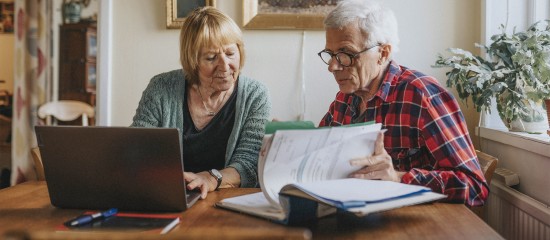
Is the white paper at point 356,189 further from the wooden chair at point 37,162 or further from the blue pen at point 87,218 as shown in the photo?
the wooden chair at point 37,162

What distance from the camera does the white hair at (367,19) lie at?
1412 mm

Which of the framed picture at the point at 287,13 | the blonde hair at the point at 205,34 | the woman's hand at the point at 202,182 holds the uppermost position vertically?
the framed picture at the point at 287,13

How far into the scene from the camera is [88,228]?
0.97 meters

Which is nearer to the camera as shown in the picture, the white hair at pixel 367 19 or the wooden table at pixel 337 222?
the wooden table at pixel 337 222

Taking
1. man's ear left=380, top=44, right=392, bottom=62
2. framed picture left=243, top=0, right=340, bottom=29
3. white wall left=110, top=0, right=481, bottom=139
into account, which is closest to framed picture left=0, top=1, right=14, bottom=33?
white wall left=110, top=0, right=481, bottom=139

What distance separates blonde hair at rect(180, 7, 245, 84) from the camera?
1751mm

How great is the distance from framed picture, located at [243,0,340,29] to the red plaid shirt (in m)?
0.93

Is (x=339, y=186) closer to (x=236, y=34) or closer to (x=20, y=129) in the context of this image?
(x=236, y=34)

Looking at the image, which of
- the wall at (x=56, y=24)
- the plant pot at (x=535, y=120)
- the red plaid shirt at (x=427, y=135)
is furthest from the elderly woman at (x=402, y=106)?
the wall at (x=56, y=24)

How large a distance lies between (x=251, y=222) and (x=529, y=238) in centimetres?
108

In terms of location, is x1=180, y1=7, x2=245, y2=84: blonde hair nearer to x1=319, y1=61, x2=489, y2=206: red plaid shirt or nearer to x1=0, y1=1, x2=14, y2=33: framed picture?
x1=319, y1=61, x2=489, y2=206: red plaid shirt

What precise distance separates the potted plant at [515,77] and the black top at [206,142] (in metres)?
0.83

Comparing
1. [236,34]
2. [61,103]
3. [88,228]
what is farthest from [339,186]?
[61,103]

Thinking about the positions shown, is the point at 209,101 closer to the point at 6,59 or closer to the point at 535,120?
the point at 535,120
